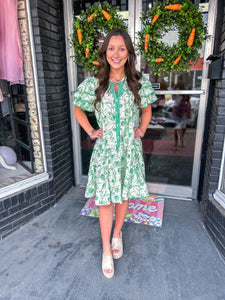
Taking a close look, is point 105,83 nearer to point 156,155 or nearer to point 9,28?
point 9,28

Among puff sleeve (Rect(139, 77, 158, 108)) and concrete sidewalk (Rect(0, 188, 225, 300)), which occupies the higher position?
puff sleeve (Rect(139, 77, 158, 108))

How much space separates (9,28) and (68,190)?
201 cm

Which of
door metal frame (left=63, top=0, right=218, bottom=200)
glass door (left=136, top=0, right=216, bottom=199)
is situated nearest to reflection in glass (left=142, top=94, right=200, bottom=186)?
glass door (left=136, top=0, right=216, bottom=199)

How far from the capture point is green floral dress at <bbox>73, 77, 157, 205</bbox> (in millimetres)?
1614

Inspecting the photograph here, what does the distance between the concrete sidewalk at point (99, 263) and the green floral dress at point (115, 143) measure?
1.88 feet

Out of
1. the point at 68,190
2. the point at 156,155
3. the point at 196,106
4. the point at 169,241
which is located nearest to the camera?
the point at 169,241

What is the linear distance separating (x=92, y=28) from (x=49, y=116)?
102 centimetres

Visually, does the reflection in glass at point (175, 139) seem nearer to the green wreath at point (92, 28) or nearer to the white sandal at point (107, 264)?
the green wreath at point (92, 28)

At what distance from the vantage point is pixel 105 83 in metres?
1.60

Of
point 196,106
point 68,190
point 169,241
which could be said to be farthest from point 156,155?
point 169,241

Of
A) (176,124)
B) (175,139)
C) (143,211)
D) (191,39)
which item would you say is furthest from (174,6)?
(175,139)

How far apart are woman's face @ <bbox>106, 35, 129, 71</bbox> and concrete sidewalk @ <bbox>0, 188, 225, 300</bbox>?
5.16 ft

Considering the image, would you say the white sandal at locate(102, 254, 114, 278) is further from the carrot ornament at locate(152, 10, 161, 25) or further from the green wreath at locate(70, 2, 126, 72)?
the carrot ornament at locate(152, 10, 161, 25)

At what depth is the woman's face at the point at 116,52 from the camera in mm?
1521
